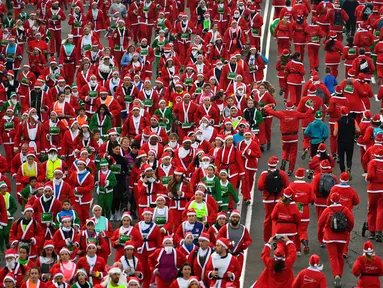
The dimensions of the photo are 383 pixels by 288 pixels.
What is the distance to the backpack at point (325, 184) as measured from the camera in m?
25.4

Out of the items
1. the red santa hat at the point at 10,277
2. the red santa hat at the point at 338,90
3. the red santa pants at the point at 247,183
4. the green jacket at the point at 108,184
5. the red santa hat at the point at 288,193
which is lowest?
the red santa pants at the point at 247,183

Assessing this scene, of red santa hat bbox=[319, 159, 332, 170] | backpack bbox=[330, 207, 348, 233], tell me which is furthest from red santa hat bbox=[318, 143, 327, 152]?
backpack bbox=[330, 207, 348, 233]

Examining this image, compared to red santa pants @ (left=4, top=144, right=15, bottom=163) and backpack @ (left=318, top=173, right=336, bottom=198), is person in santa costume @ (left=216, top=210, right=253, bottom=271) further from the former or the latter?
red santa pants @ (left=4, top=144, right=15, bottom=163)

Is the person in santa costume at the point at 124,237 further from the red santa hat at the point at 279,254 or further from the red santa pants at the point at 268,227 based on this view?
the red santa pants at the point at 268,227

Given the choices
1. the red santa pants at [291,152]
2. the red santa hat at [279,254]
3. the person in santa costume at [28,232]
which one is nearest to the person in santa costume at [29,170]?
the person in santa costume at [28,232]

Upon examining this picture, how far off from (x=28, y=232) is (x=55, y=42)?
15.5m

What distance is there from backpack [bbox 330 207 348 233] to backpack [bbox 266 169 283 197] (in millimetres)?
2046

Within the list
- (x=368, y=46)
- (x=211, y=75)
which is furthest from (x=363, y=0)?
(x=211, y=75)

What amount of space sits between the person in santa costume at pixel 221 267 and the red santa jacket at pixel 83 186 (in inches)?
199

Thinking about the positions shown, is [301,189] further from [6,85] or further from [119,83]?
[6,85]

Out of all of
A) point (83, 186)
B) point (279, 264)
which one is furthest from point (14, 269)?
point (279, 264)

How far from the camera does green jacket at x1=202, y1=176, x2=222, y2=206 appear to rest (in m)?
25.7

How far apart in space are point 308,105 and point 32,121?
6156 millimetres

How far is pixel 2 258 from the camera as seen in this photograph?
85.5ft
